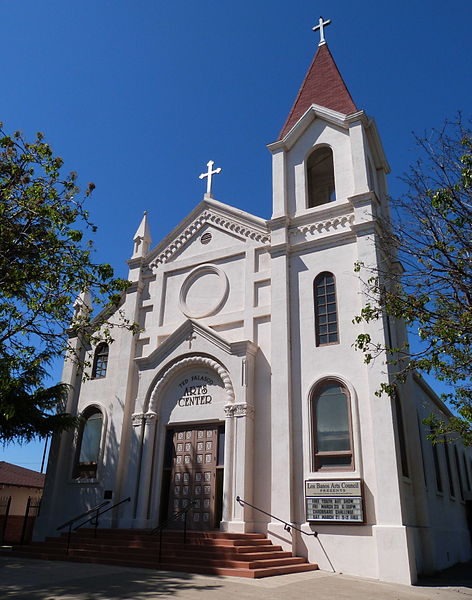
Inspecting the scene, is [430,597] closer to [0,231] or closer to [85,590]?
[85,590]

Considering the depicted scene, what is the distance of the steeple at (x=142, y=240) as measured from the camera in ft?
70.2

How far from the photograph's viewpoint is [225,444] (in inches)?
610

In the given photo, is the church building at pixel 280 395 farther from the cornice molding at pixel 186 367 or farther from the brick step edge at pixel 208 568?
the brick step edge at pixel 208 568

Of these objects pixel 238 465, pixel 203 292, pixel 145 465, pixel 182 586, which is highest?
pixel 203 292

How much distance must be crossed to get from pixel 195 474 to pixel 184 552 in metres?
3.55

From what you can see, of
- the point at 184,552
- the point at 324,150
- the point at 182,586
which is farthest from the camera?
the point at 324,150

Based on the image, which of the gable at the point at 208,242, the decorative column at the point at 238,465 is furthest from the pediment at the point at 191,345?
A: the gable at the point at 208,242

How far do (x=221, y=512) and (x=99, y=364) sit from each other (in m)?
7.67

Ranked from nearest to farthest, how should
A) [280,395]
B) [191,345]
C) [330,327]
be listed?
[280,395] < [330,327] < [191,345]

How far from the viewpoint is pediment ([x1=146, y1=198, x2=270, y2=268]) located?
1888 cm

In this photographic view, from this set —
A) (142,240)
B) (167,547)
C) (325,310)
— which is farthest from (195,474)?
(142,240)

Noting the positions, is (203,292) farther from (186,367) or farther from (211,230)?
(186,367)

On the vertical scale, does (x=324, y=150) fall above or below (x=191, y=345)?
above

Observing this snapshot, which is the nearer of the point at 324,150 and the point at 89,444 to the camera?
the point at 89,444
